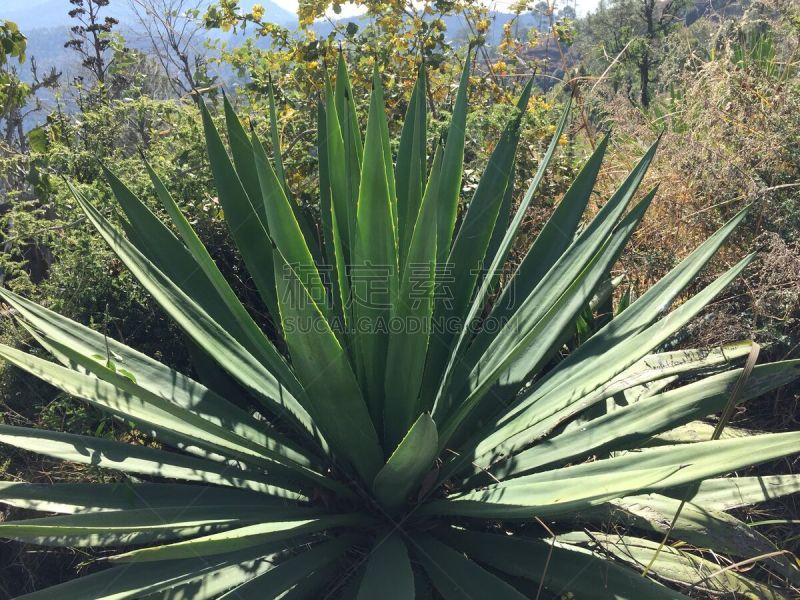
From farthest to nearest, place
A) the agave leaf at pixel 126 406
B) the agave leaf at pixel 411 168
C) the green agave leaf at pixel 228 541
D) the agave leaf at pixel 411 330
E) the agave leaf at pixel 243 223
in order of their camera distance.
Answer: the agave leaf at pixel 243 223 → the agave leaf at pixel 411 168 → the agave leaf at pixel 126 406 → the agave leaf at pixel 411 330 → the green agave leaf at pixel 228 541

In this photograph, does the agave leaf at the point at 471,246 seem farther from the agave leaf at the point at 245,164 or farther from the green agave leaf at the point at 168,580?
the green agave leaf at the point at 168,580

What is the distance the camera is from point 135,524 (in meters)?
1.44

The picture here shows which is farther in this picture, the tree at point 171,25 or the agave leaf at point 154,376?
the tree at point 171,25

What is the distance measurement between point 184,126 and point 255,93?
0.87m

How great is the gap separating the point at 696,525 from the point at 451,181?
1.14 meters

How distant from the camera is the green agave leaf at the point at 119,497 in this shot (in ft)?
5.43

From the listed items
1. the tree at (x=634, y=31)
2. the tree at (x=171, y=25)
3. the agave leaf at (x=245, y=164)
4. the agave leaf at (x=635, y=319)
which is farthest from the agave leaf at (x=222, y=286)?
the tree at (x=634, y=31)

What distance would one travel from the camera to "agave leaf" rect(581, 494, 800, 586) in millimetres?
1680

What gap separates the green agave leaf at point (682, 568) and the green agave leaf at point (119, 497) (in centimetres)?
88

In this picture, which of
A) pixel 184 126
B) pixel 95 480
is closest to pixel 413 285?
pixel 95 480

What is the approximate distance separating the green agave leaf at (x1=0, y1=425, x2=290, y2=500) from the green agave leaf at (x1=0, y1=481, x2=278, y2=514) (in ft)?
0.09

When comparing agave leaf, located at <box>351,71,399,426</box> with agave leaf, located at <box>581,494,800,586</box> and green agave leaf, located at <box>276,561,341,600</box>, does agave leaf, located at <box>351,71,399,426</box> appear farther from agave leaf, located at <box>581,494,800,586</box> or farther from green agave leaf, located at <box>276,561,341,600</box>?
agave leaf, located at <box>581,494,800,586</box>

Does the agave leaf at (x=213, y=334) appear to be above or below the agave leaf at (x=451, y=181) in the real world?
below

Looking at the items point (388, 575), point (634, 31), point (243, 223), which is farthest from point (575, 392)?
point (634, 31)
